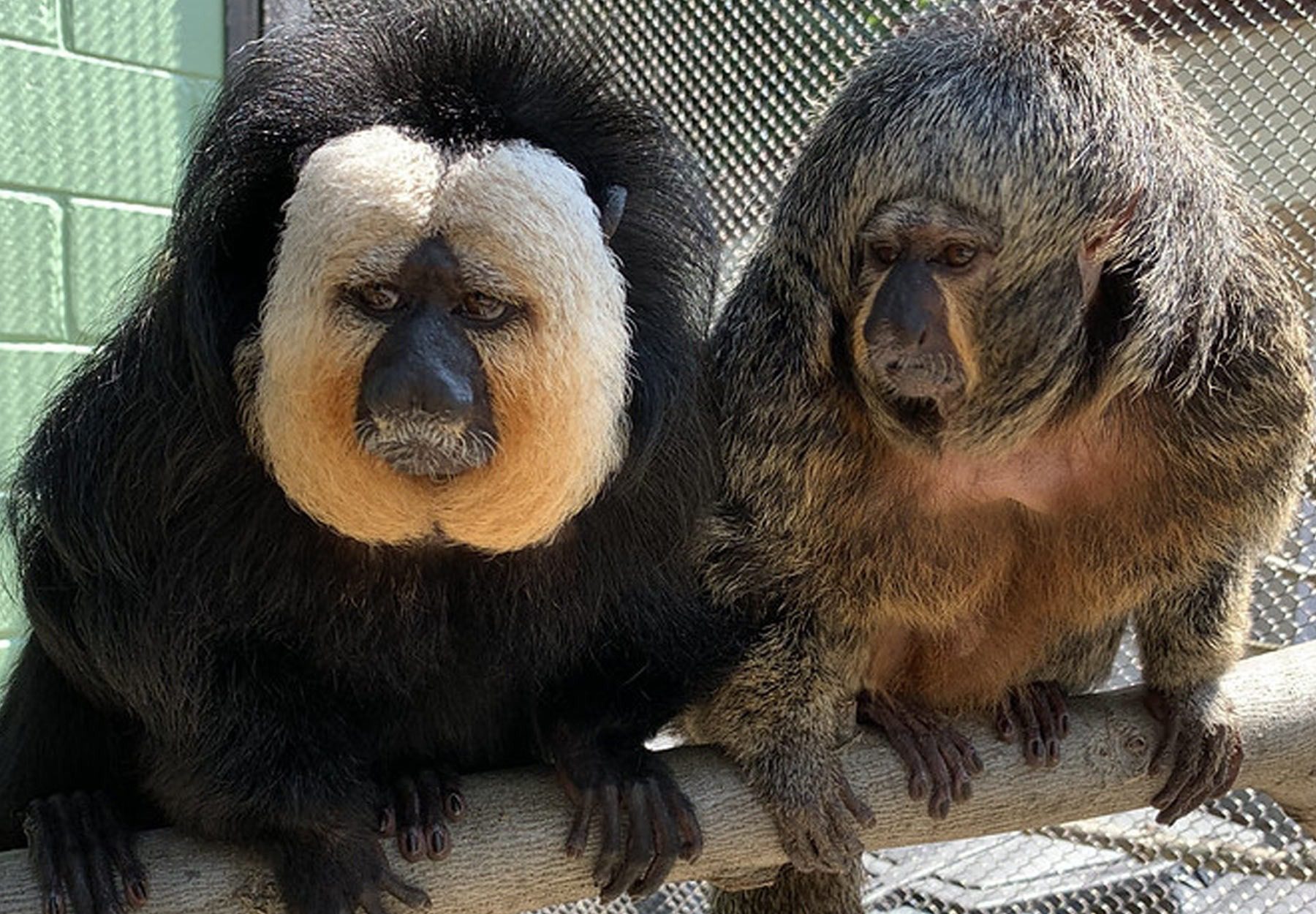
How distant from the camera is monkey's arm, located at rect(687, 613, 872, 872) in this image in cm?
233

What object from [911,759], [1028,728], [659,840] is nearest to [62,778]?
[659,840]

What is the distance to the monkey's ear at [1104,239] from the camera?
2154mm

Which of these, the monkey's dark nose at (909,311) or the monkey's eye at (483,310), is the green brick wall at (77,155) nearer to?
the monkey's eye at (483,310)

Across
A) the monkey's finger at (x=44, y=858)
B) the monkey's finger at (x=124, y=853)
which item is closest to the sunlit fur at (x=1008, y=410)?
the monkey's finger at (x=124, y=853)

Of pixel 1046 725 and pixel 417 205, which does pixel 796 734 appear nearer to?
pixel 1046 725

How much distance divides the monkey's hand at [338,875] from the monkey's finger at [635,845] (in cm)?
29

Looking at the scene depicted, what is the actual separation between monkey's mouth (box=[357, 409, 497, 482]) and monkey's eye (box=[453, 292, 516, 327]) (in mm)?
128

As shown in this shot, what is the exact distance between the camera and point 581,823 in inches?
86.1

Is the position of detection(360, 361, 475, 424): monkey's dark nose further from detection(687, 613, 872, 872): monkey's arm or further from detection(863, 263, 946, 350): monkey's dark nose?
detection(687, 613, 872, 872): monkey's arm

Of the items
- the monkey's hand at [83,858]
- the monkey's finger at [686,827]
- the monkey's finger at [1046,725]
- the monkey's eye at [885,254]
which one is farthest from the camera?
the monkey's finger at [1046,725]

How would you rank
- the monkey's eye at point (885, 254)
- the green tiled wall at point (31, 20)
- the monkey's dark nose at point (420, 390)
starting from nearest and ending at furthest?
the monkey's dark nose at point (420, 390) < the monkey's eye at point (885, 254) < the green tiled wall at point (31, 20)

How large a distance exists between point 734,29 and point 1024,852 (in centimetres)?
197

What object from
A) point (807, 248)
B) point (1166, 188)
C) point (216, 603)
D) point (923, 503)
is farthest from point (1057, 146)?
point (216, 603)

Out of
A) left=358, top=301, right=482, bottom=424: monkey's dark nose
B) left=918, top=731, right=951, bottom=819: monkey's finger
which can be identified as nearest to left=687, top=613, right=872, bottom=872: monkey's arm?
left=918, top=731, right=951, bottom=819: monkey's finger
